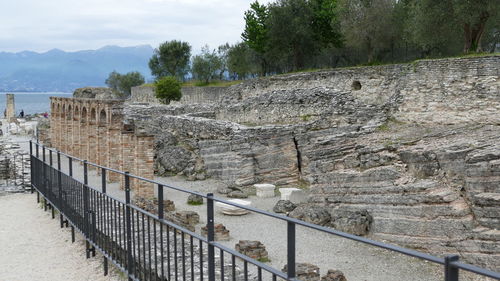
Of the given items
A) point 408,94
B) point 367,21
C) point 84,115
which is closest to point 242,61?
point 367,21

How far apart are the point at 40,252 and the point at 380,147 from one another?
9.42 m

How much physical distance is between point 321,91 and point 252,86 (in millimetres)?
11046

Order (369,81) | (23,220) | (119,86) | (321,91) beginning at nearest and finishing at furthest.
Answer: (23,220) < (321,91) < (369,81) < (119,86)

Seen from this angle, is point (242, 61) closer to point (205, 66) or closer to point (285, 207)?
point (205, 66)

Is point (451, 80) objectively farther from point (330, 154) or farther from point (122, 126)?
point (122, 126)

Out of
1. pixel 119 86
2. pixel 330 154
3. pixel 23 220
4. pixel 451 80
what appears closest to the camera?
pixel 23 220

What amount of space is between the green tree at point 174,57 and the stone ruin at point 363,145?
125 ft

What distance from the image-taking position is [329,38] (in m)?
41.5

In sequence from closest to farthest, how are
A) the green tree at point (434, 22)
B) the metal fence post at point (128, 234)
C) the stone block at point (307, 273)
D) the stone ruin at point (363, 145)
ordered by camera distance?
the metal fence post at point (128, 234)
the stone block at point (307, 273)
the stone ruin at point (363, 145)
the green tree at point (434, 22)

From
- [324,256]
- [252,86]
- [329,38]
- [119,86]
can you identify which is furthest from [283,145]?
[119,86]

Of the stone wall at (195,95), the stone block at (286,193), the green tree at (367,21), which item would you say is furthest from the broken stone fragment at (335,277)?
the stone wall at (195,95)

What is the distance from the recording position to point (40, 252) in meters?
9.42

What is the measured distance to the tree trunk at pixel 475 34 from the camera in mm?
22225

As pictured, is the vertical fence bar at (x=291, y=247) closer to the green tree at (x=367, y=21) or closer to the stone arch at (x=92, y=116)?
the stone arch at (x=92, y=116)
